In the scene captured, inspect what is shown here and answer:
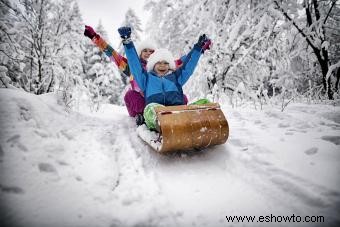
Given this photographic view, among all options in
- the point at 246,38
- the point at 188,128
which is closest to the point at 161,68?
the point at 188,128

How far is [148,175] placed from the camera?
2.21m

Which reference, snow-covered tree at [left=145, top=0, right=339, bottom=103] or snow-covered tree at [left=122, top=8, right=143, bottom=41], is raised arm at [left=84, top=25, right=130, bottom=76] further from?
snow-covered tree at [left=122, top=8, right=143, bottom=41]

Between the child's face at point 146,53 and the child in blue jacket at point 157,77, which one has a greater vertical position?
the child's face at point 146,53

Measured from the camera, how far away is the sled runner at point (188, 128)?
2334 mm

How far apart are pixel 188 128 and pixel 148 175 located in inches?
23.2

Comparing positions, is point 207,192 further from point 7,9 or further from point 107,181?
point 7,9

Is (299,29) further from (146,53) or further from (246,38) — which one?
(146,53)

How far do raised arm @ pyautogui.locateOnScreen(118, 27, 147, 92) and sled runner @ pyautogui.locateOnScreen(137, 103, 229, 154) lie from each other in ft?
3.08

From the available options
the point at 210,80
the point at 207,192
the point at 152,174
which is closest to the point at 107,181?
the point at 152,174

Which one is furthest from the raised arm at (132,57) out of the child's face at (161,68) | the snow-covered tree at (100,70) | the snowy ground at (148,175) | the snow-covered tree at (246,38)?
the snow-covered tree at (100,70)

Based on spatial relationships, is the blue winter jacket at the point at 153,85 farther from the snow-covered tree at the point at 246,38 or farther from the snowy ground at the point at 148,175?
the snow-covered tree at the point at 246,38

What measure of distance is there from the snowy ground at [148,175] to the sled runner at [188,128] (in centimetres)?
21

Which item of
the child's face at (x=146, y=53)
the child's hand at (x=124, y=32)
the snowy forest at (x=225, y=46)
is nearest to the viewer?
the child's hand at (x=124, y=32)

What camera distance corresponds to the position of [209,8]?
5.61 m
